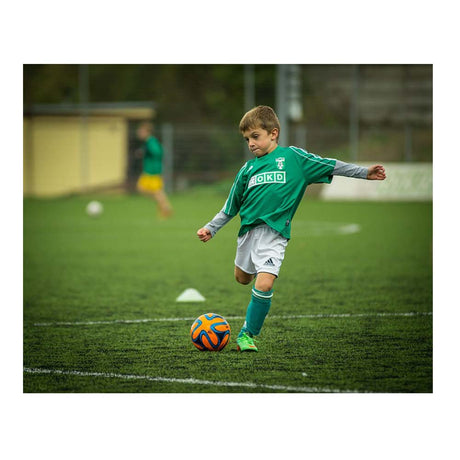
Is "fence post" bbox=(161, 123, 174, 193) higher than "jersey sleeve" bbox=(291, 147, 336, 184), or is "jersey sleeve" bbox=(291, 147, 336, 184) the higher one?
"fence post" bbox=(161, 123, 174, 193)

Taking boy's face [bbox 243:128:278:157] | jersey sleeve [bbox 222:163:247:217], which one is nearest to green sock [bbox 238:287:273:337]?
jersey sleeve [bbox 222:163:247:217]

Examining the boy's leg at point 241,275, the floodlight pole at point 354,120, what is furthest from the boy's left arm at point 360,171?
the floodlight pole at point 354,120

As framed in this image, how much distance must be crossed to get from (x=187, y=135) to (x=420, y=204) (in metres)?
9.72

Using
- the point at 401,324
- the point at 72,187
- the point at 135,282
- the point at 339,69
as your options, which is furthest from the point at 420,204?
the point at 401,324

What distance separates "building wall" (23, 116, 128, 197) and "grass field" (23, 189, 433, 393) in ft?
43.7

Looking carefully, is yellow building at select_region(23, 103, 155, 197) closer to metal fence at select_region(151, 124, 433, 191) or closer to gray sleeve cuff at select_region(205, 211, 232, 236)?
metal fence at select_region(151, 124, 433, 191)

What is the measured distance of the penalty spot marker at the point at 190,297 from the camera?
736cm

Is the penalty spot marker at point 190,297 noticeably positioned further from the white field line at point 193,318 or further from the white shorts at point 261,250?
the white shorts at point 261,250

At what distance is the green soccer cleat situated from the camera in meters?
5.31

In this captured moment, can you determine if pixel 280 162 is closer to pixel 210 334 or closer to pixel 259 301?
pixel 259 301

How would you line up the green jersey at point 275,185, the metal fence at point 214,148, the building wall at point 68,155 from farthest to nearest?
1. the building wall at point 68,155
2. the metal fence at point 214,148
3. the green jersey at point 275,185

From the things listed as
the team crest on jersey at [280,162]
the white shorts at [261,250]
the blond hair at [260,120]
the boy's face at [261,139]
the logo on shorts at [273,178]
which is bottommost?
the white shorts at [261,250]

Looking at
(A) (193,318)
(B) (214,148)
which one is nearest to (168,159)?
(B) (214,148)

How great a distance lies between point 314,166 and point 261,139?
0.43 meters
